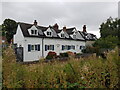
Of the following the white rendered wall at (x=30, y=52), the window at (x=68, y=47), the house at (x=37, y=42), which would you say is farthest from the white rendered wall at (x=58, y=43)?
the white rendered wall at (x=30, y=52)

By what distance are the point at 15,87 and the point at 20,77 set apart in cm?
53

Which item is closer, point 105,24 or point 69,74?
point 69,74

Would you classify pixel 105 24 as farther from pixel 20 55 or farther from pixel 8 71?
pixel 8 71

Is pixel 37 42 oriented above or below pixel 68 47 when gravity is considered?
above

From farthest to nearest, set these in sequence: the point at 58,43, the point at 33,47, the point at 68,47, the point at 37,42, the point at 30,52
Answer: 1. the point at 68,47
2. the point at 58,43
3. the point at 37,42
4. the point at 33,47
5. the point at 30,52

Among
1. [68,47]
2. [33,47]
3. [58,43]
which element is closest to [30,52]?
[33,47]

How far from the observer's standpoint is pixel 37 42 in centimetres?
2270

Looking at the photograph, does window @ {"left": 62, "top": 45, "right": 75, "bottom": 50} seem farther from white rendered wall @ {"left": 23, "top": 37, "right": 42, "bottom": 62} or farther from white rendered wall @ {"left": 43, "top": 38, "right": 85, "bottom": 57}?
white rendered wall @ {"left": 23, "top": 37, "right": 42, "bottom": 62}

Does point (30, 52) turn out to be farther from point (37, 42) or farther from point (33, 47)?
point (37, 42)

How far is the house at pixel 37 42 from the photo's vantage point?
21191 millimetres

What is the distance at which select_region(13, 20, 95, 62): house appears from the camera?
2119cm

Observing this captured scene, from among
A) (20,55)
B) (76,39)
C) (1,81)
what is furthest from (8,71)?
(76,39)

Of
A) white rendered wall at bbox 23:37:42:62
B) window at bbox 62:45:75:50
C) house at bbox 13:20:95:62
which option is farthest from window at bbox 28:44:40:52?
window at bbox 62:45:75:50

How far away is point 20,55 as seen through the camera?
67.0ft
